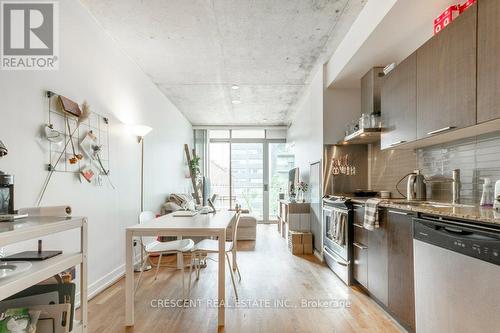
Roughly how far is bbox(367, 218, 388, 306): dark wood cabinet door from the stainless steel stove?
1.40 feet

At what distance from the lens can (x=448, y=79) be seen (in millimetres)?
2041

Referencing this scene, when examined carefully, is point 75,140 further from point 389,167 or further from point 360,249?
point 389,167

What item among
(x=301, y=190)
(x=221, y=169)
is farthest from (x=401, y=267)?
(x=221, y=169)

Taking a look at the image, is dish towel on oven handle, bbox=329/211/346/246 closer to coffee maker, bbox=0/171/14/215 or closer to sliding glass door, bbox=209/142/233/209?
coffee maker, bbox=0/171/14/215

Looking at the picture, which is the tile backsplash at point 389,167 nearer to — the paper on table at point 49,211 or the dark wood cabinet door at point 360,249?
the dark wood cabinet door at point 360,249

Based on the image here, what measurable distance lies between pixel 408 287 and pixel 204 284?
2.04 metres

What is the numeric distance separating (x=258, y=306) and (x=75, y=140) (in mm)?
2234

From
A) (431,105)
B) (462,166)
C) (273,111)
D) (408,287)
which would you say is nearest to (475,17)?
(431,105)

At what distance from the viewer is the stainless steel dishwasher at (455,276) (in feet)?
4.41

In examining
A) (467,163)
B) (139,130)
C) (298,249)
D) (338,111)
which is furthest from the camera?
(298,249)

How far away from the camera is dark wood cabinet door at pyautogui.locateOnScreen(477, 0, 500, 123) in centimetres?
Result: 158

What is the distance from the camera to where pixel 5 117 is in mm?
1861

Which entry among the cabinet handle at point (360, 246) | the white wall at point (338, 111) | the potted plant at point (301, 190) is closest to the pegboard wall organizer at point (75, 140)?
the cabinet handle at point (360, 246)

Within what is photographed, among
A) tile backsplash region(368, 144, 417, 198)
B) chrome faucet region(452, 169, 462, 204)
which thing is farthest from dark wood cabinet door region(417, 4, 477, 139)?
tile backsplash region(368, 144, 417, 198)
